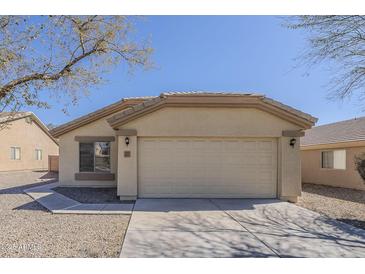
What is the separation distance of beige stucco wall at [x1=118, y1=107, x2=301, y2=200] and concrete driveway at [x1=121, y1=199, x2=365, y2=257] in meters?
1.55

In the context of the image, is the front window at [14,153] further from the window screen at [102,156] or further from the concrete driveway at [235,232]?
the concrete driveway at [235,232]

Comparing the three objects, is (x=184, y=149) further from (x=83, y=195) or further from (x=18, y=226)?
(x=18, y=226)

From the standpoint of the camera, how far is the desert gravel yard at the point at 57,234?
16.9 ft

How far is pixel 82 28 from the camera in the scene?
8.10 metres

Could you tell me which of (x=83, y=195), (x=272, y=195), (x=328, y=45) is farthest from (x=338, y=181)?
(x=83, y=195)

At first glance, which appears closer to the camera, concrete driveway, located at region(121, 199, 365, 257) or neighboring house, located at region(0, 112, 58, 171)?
concrete driveway, located at region(121, 199, 365, 257)

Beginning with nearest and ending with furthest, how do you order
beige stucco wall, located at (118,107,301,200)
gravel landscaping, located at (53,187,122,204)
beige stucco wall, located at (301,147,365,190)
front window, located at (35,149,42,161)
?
gravel landscaping, located at (53,187,122,204) < beige stucco wall, located at (118,107,301,200) < beige stucco wall, located at (301,147,365,190) < front window, located at (35,149,42,161)

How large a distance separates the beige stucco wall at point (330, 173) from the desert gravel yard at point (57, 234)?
1312 centimetres

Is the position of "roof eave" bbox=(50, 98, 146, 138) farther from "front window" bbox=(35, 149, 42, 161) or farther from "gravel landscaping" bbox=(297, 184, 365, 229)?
"front window" bbox=(35, 149, 42, 161)

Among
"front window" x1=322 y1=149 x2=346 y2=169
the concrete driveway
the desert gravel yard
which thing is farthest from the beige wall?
"front window" x1=322 y1=149 x2=346 y2=169

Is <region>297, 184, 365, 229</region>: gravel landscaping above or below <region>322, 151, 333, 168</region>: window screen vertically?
below

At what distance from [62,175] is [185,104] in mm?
8155

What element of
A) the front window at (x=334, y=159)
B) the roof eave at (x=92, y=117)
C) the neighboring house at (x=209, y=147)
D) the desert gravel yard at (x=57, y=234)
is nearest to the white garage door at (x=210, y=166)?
the neighboring house at (x=209, y=147)

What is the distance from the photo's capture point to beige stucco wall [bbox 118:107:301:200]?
1041 cm
